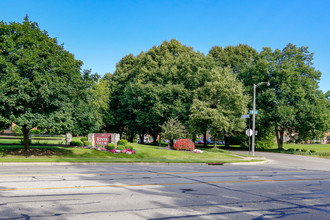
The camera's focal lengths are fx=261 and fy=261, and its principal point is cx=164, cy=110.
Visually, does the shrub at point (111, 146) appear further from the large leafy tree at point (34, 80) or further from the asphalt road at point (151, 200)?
the asphalt road at point (151, 200)

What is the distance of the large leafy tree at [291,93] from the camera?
3634 centimetres

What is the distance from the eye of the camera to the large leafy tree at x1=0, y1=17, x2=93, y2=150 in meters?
17.2

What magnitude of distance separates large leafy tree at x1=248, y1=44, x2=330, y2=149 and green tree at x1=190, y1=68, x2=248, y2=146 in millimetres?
4858

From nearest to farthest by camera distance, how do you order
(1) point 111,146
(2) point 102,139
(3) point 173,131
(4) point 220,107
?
(1) point 111,146 < (2) point 102,139 < (3) point 173,131 < (4) point 220,107

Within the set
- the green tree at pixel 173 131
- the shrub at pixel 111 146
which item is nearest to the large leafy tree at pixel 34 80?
the shrub at pixel 111 146

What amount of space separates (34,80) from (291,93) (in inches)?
1328

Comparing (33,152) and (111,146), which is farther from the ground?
(111,146)

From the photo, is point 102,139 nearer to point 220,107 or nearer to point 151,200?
point 220,107

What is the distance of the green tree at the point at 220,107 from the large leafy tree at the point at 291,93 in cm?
486

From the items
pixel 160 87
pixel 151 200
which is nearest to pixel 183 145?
pixel 160 87

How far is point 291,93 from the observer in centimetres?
3766

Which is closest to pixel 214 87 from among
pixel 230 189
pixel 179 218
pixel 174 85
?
pixel 174 85

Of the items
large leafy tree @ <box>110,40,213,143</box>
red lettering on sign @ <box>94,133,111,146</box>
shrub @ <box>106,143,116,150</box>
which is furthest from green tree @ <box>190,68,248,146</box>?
shrub @ <box>106,143,116,150</box>

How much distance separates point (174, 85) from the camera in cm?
4047
